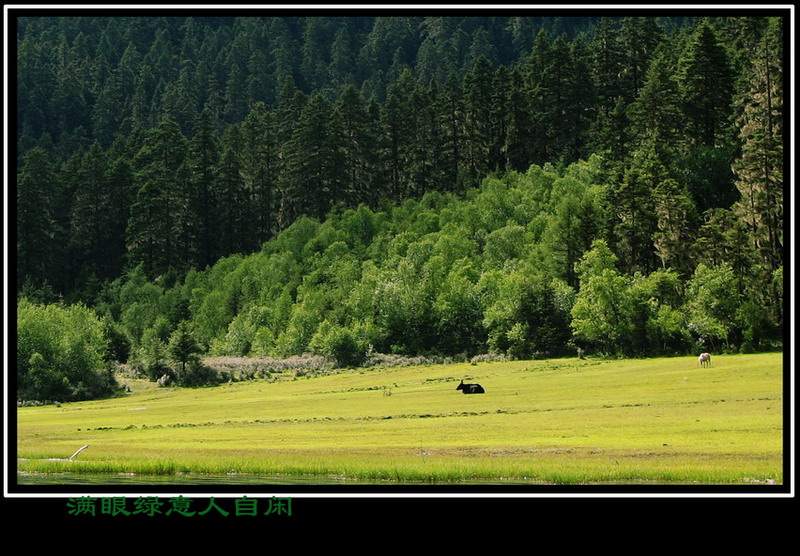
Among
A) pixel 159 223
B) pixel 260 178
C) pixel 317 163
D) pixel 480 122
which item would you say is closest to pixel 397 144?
pixel 317 163

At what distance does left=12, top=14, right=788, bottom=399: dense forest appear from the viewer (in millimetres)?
82188

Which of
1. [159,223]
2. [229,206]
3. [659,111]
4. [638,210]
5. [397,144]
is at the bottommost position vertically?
[638,210]

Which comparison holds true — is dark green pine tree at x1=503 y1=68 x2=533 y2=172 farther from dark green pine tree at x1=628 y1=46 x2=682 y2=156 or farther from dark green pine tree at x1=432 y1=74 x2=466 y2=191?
dark green pine tree at x1=628 y1=46 x2=682 y2=156

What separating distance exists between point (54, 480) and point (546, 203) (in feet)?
276

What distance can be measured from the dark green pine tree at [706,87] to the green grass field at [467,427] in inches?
1398

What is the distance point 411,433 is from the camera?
44.6 m

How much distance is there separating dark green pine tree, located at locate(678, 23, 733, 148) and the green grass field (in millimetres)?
35503

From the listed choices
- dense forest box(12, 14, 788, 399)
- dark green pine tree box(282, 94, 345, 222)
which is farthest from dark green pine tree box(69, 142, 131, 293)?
dark green pine tree box(282, 94, 345, 222)

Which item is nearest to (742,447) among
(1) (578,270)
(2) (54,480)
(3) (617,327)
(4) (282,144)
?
(2) (54,480)

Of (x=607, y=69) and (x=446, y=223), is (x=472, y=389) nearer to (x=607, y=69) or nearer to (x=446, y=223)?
(x=446, y=223)

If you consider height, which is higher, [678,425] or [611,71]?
[611,71]

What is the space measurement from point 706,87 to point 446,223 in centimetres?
3483

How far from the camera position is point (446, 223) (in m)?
116
